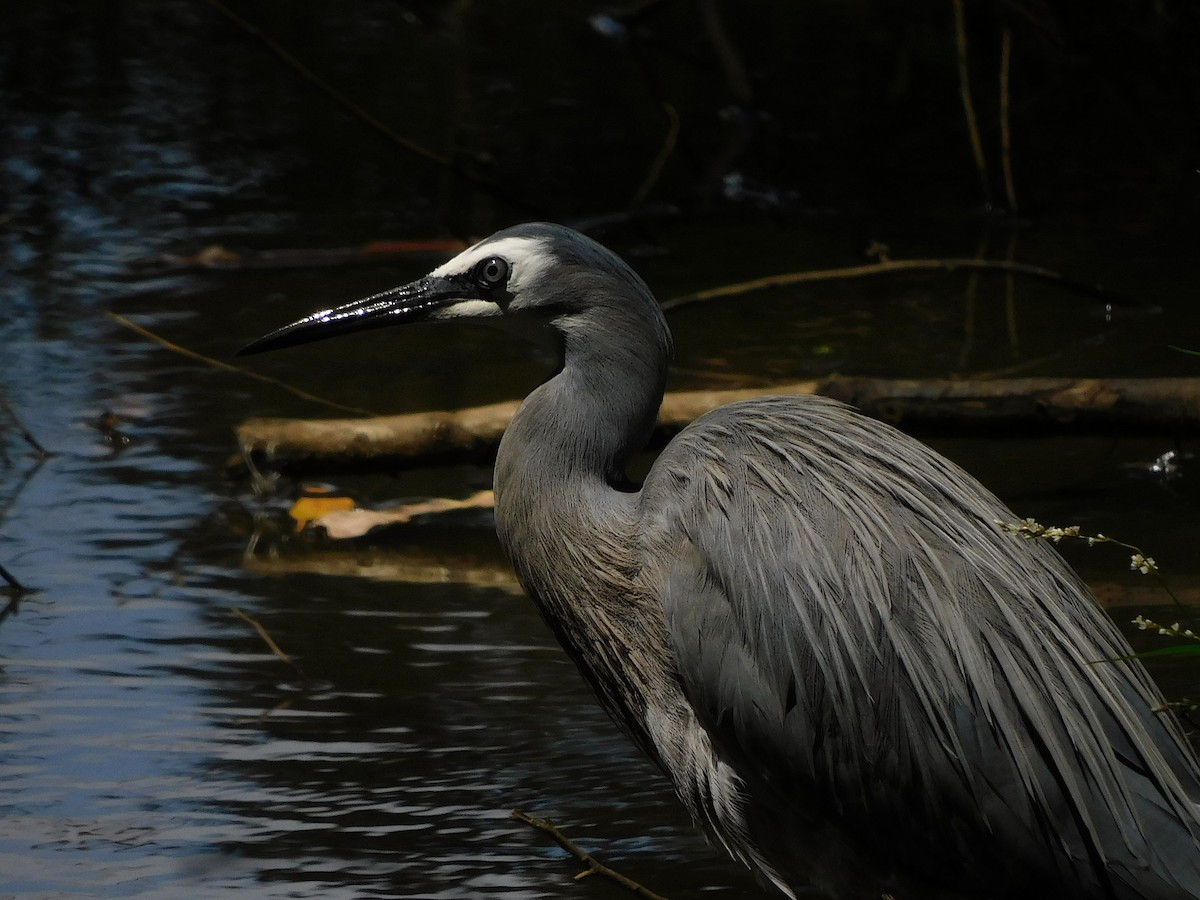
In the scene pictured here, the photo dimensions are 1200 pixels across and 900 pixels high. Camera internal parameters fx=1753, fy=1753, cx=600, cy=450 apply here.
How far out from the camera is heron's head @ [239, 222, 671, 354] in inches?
167

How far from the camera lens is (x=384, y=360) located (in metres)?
8.27

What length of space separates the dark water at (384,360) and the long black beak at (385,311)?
1.21m

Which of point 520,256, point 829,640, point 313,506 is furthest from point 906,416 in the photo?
point 829,640

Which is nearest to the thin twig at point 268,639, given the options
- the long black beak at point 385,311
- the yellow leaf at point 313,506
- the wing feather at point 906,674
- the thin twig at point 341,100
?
the yellow leaf at point 313,506

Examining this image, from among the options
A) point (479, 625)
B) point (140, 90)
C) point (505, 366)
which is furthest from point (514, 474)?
point (140, 90)

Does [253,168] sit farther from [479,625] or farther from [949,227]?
[479,625]

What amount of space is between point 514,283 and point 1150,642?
247 cm

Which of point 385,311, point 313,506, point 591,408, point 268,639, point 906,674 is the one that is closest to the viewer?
point 906,674

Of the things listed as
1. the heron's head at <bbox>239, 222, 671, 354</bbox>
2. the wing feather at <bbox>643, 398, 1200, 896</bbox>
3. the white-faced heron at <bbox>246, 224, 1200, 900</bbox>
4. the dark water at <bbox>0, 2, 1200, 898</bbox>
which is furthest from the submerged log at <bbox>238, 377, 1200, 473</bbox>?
the wing feather at <bbox>643, 398, 1200, 896</bbox>

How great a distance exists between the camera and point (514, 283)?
14.1ft

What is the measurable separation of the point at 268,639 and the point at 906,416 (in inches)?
93.0

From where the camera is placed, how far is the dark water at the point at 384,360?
468 cm

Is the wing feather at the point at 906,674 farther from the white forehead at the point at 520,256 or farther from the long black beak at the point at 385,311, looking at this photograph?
the long black beak at the point at 385,311

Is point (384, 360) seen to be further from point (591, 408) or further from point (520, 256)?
point (591, 408)
